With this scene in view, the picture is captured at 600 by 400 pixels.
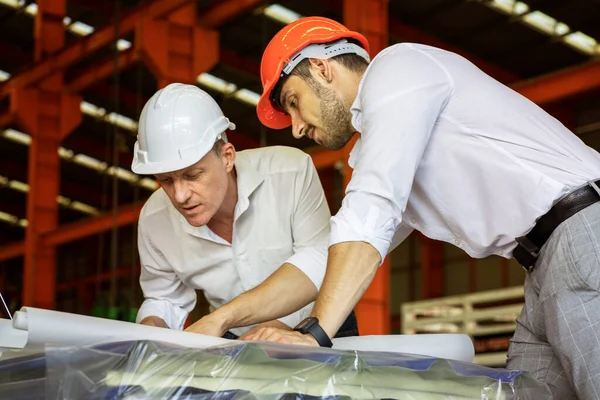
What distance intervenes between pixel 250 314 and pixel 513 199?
85 centimetres

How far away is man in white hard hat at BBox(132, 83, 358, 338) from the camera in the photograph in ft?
8.29

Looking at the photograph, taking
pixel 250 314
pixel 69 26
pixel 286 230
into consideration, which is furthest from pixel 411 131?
pixel 69 26

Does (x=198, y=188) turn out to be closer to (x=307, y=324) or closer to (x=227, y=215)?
(x=227, y=215)

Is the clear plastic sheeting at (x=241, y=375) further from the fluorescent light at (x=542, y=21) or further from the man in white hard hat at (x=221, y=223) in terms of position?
the fluorescent light at (x=542, y=21)

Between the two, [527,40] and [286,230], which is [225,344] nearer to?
[286,230]

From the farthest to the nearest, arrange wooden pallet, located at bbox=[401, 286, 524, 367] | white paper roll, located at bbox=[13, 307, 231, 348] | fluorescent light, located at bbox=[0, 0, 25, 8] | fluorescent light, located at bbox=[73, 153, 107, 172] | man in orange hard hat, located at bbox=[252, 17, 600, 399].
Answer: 1. fluorescent light, located at bbox=[73, 153, 107, 172]
2. fluorescent light, located at bbox=[0, 0, 25, 8]
3. wooden pallet, located at bbox=[401, 286, 524, 367]
4. man in orange hard hat, located at bbox=[252, 17, 600, 399]
5. white paper roll, located at bbox=[13, 307, 231, 348]

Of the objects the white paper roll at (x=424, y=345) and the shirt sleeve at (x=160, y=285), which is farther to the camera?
the shirt sleeve at (x=160, y=285)

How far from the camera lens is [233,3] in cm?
1174

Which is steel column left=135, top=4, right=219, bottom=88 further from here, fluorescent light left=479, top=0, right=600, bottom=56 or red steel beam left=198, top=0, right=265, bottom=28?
fluorescent light left=479, top=0, right=600, bottom=56

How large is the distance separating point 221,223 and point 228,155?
0.81ft

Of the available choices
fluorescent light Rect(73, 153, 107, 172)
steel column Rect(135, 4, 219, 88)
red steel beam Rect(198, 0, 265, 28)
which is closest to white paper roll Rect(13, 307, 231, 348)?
steel column Rect(135, 4, 219, 88)

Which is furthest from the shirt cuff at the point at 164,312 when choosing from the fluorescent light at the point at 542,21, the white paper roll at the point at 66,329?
the fluorescent light at the point at 542,21

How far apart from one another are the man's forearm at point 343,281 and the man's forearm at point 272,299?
647 mm

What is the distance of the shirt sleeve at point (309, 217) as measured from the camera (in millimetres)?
2702
